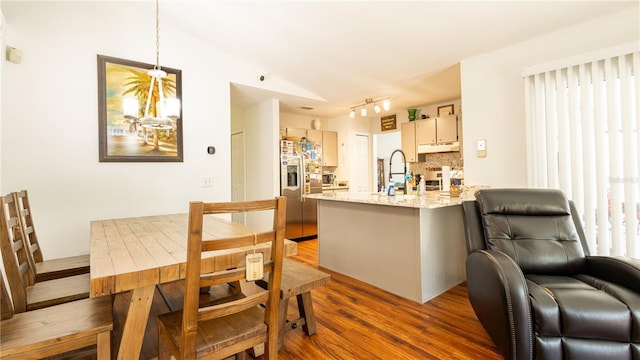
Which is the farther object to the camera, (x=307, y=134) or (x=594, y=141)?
(x=307, y=134)

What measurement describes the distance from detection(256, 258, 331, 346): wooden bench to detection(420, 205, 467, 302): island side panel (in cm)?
105

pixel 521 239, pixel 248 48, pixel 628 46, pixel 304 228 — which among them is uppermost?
pixel 248 48

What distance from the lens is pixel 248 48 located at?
12.4ft

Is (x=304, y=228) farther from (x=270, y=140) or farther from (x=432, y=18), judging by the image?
(x=432, y=18)

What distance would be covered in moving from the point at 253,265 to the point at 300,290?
2.29ft

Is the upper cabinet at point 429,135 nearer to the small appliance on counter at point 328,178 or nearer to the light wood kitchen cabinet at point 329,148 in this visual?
the light wood kitchen cabinet at point 329,148

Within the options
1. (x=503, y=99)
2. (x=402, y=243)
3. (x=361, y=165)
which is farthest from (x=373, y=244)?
(x=361, y=165)

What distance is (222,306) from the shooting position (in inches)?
47.8

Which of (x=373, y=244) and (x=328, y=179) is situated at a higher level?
(x=328, y=179)

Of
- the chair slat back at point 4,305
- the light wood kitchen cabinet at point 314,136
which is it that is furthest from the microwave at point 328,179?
the chair slat back at point 4,305

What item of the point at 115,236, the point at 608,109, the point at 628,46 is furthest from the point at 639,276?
the point at 115,236

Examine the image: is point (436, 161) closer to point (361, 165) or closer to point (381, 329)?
point (361, 165)

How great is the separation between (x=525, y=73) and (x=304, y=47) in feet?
7.84

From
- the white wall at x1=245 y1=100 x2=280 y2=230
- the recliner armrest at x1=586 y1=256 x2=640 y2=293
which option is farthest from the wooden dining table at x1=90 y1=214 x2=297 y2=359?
the white wall at x1=245 y1=100 x2=280 y2=230
